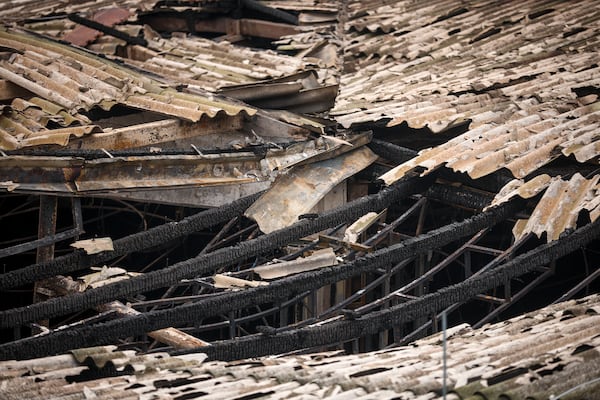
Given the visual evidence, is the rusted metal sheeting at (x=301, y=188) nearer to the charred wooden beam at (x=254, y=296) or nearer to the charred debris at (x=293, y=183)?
the charred debris at (x=293, y=183)

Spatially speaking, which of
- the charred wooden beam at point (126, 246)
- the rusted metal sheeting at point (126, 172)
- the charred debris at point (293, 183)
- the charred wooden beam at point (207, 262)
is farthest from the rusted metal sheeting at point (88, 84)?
the charred wooden beam at point (207, 262)

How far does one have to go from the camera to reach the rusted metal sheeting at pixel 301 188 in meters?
13.8

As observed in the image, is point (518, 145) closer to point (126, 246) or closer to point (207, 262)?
point (207, 262)

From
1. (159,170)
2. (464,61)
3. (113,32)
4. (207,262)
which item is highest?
(113,32)

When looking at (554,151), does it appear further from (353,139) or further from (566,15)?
(566,15)

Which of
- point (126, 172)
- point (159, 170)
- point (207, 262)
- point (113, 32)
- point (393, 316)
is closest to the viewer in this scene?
point (393, 316)

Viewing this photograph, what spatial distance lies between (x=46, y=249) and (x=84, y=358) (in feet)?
12.9

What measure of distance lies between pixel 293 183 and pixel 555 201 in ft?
12.0

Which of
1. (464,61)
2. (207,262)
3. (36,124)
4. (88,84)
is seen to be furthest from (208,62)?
(207,262)

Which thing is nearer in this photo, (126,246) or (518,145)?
(126,246)

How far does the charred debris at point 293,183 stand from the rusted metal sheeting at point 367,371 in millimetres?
755

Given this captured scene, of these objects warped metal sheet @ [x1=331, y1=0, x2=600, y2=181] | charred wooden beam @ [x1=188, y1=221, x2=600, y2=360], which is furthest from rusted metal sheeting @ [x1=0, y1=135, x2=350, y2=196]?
charred wooden beam @ [x1=188, y1=221, x2=600, y2=360]

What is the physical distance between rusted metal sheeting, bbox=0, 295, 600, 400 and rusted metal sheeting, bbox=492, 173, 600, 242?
2026mm

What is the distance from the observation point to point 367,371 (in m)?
8.66
